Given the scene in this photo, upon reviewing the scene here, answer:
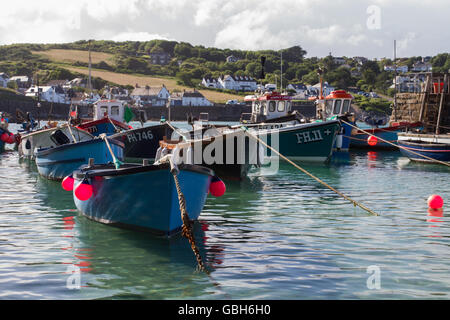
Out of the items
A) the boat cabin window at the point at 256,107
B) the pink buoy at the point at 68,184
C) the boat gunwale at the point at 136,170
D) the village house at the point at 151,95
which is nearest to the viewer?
the boat gunwale at the point at 136,170

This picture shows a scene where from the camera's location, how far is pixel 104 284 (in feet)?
26.0

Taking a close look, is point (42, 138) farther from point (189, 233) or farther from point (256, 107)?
point (189, 233)

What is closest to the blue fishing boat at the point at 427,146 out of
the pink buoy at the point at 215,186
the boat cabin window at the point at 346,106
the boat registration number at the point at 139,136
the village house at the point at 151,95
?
the boat cabin window at the point at 346,106

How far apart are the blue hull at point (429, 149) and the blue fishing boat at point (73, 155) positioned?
1542 centimetres

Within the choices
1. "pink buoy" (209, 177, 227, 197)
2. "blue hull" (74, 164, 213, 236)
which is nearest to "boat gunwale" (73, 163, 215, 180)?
"blue hull" (74, 164, 213, 236)

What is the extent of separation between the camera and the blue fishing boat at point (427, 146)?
1032 inches

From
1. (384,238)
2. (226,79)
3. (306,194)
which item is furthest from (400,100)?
(226,79)

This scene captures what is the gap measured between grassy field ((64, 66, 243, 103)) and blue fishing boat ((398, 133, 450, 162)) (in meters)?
135

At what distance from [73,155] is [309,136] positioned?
40.7ft

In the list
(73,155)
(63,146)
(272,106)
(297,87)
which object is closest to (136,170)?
(73,155)

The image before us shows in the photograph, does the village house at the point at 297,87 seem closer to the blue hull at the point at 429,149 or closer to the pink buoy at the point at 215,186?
the blue hull at the point at 429,149

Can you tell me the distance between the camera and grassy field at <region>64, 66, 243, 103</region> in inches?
6690

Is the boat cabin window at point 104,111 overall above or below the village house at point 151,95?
A: below
